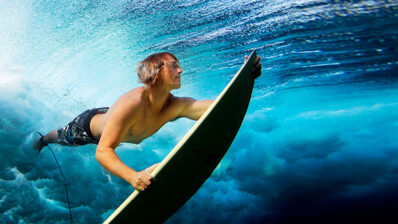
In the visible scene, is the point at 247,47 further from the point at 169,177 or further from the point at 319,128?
the point at 319,128

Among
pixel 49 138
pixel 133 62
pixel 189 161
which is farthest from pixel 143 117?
pixel 133 62

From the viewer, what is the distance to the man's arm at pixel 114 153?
1.33 meters

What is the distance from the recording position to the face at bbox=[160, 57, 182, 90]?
2.00m

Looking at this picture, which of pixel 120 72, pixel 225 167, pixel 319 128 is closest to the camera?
pixel 120 72

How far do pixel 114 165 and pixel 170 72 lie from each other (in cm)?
94

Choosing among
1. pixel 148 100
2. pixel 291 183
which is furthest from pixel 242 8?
pixel 291 183

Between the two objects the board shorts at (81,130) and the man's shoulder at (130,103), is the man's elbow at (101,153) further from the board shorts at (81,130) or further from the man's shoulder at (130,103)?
the board shorts at (81,130)

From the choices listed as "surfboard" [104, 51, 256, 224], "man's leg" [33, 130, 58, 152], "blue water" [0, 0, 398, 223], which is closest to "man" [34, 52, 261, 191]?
"surfboard" [104, 51, 256, 224]

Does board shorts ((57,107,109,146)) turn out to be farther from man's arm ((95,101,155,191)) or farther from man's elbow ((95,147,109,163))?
man's elbow ((95,147,109,163))

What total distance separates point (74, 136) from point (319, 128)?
52225 millimetres

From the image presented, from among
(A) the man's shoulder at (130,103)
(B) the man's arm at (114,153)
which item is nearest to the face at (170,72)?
(A) the man's shoulder at (130,103)

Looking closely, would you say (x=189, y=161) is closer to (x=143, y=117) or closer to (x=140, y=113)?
(x=140, y=113)

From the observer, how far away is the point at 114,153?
1.57 meters

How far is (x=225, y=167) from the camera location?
1848 centimetres
